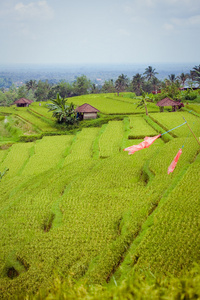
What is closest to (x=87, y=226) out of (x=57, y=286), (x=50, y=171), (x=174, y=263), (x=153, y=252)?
(x=153, y=252)

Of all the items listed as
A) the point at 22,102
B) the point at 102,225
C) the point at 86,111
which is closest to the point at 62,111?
Result: the point at 86,111

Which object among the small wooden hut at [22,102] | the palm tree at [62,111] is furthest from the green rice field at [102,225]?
the small wooden hut at [22,102]

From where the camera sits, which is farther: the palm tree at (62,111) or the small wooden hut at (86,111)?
the small wooden hut at (86,111)

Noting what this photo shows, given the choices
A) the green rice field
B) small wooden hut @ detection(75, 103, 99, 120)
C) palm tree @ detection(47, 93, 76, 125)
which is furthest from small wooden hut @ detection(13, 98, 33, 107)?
the green rice field

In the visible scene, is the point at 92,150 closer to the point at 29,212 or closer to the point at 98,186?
the point at 98,186

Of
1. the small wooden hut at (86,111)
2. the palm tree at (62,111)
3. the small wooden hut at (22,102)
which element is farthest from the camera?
the small wooden hut at (22,102)

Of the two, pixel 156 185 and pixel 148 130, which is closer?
pixel 156 185

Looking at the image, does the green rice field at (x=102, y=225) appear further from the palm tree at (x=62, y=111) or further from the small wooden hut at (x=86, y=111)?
the small wooden hut at (x=86, y=111)

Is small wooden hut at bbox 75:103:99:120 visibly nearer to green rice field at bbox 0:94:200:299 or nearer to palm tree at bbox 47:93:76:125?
palm tree at bbox 47:93:76:125
